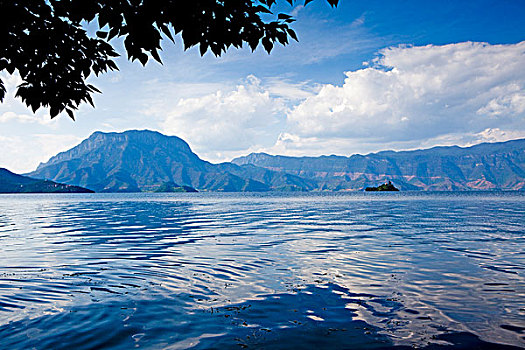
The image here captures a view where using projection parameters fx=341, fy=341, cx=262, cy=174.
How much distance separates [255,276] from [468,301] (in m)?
9.79

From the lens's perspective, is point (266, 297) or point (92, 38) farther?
point (266, 297)

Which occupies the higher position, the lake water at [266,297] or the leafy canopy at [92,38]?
the leafy canopy at [92,38]

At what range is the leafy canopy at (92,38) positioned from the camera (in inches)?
261

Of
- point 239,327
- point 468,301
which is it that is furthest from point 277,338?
point 468,301

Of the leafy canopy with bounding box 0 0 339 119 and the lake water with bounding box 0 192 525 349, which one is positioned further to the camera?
the lake water with bounding box 0 192 525 349

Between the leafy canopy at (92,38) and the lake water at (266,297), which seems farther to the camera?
the lake water at (266,297)

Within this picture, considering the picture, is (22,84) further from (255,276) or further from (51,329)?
(255,276)

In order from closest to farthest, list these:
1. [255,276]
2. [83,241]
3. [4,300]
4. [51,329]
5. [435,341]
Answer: [435,341] → [51,329] → [4,300] → [255,276] → [83,241]

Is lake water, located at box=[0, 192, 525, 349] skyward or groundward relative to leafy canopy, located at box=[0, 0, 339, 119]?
groundward

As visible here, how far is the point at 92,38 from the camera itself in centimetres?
900

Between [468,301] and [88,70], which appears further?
[468,301]

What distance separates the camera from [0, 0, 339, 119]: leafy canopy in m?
6.62

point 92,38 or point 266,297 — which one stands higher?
point 92,38

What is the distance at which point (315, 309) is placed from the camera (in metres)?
13.0
